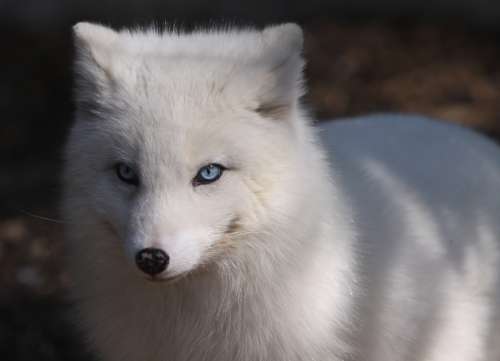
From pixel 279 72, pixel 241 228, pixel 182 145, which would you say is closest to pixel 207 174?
pixel 182 145

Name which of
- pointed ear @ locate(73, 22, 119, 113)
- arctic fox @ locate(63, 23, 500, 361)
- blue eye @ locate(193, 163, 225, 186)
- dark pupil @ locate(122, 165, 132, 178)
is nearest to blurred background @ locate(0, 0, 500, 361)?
arctic fox @ locate(63, 23, 500, 361)

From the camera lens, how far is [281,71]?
11.1ft

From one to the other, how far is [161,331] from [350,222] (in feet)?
2.93

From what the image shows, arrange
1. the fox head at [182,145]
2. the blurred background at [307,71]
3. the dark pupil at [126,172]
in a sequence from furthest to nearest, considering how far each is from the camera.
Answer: the blurred background at [307,71] < the dark pupil at [126,172] < the fox head at [182,145]

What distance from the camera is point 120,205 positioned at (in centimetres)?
328

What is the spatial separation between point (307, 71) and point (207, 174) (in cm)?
482

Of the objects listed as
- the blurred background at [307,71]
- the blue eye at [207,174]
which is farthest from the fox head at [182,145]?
the blurred background at [307,71]

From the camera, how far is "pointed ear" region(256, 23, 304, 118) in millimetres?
3387

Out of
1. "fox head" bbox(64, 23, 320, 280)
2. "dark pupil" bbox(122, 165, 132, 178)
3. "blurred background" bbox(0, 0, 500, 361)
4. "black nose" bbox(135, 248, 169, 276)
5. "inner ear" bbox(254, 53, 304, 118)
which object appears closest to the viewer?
"black nose" bbox(135, 248, 169, 276)

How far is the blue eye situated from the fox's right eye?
0.22 m

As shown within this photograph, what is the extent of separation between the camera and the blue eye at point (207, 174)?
3213mm

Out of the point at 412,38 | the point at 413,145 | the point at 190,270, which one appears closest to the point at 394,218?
the point at 413,145

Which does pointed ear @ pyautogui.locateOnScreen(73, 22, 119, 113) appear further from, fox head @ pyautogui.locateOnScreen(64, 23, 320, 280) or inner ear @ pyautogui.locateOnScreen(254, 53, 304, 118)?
inner ear @ pyautogui.locateOnScreen(254, 53, 304, 118)

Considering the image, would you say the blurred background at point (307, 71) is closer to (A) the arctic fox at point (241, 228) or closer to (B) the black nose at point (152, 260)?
(A) the arctic fox at point (241, 228)
